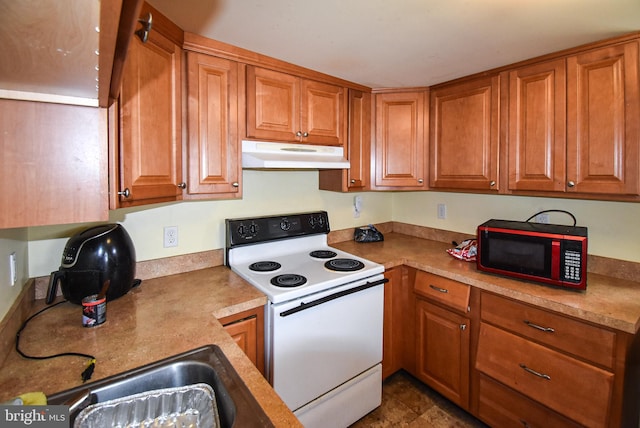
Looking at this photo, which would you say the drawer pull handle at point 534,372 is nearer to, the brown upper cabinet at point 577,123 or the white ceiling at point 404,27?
the brown upper cabinet at point 577,123

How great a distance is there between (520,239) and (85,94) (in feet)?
6.43

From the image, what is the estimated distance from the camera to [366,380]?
6.27 feet

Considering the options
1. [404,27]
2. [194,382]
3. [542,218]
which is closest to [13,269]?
[194,382]

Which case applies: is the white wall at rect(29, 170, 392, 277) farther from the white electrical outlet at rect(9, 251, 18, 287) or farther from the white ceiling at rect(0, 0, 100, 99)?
the white ceiling at rect(0, 0, 100, 99)

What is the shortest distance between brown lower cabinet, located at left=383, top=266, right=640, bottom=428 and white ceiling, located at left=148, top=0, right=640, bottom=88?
129 cm

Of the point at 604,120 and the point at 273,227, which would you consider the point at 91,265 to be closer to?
the point at 273,227

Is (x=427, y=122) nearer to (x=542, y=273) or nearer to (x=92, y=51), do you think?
(x=542, y=273)

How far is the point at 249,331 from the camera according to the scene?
1.49 meters

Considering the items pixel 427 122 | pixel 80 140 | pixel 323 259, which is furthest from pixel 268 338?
pixel 427 122

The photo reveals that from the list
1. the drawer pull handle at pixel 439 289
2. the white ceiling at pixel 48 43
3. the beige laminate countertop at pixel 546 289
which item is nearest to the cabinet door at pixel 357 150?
the beige laminate countertop at pixel 546 289

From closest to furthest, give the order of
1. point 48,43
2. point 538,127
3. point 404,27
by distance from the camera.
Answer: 1. point 48,43
2. point 404,27
3. point 538,127

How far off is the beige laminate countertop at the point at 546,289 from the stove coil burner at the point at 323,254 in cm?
19

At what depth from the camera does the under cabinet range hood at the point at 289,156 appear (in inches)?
67.4

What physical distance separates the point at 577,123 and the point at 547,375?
125 centimetres
